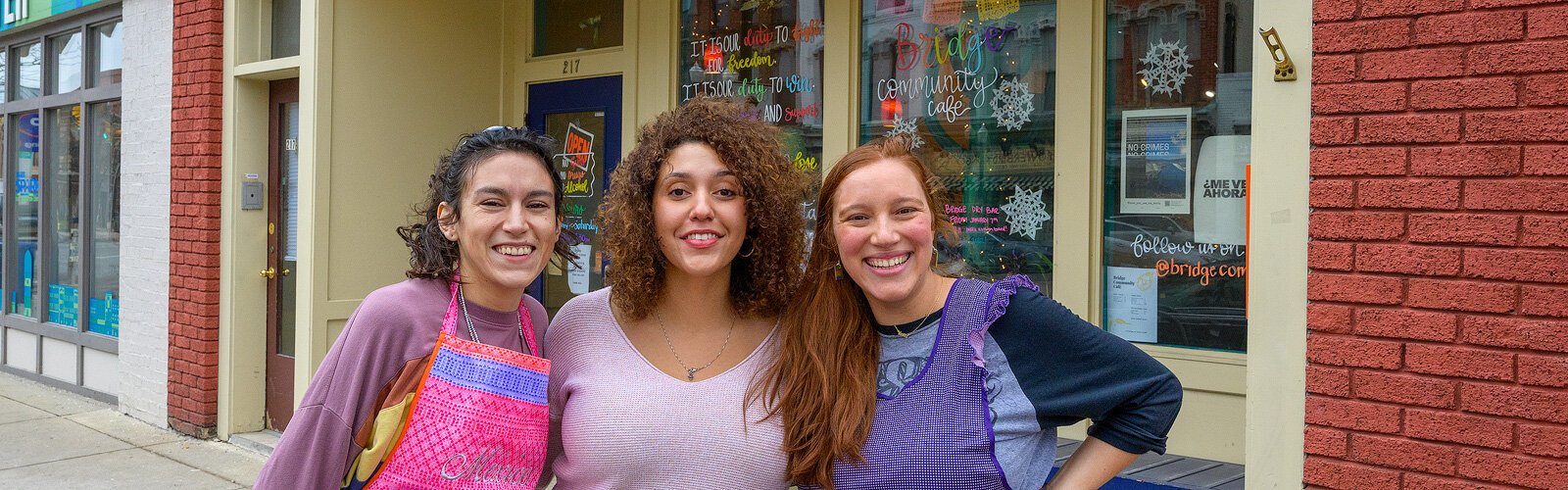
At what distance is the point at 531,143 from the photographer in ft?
8.09

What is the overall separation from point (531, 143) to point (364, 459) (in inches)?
27.6

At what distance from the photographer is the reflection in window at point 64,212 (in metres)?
8.77

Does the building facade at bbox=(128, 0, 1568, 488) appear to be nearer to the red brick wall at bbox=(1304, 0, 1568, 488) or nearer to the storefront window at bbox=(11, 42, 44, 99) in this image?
the red brick wall at bbox=(1304, 0, 1568, 488)

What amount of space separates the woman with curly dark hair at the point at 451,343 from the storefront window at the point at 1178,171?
2569 mm

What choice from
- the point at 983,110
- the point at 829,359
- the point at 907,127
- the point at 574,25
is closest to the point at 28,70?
the point at 574,25

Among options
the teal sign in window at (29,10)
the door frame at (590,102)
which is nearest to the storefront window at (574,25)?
the door frame at (590,102)

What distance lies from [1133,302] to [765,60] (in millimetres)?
2164

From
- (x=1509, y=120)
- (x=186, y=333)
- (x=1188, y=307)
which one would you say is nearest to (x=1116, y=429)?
(x=1509, y=120)

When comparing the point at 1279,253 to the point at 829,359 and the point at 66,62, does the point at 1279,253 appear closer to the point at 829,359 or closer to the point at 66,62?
the point at 829,359

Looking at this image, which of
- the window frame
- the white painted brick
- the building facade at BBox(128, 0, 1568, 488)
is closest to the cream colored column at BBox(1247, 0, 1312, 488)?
the building facade at BBox(128, 0, 1568, 488)

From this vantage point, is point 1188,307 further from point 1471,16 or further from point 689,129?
point 689,129

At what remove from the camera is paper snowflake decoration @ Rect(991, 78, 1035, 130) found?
15.4 ft

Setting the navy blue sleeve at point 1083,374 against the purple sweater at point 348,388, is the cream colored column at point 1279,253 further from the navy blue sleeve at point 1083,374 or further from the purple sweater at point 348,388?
the purple sweater at point 348,388

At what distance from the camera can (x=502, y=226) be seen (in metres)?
2.36
